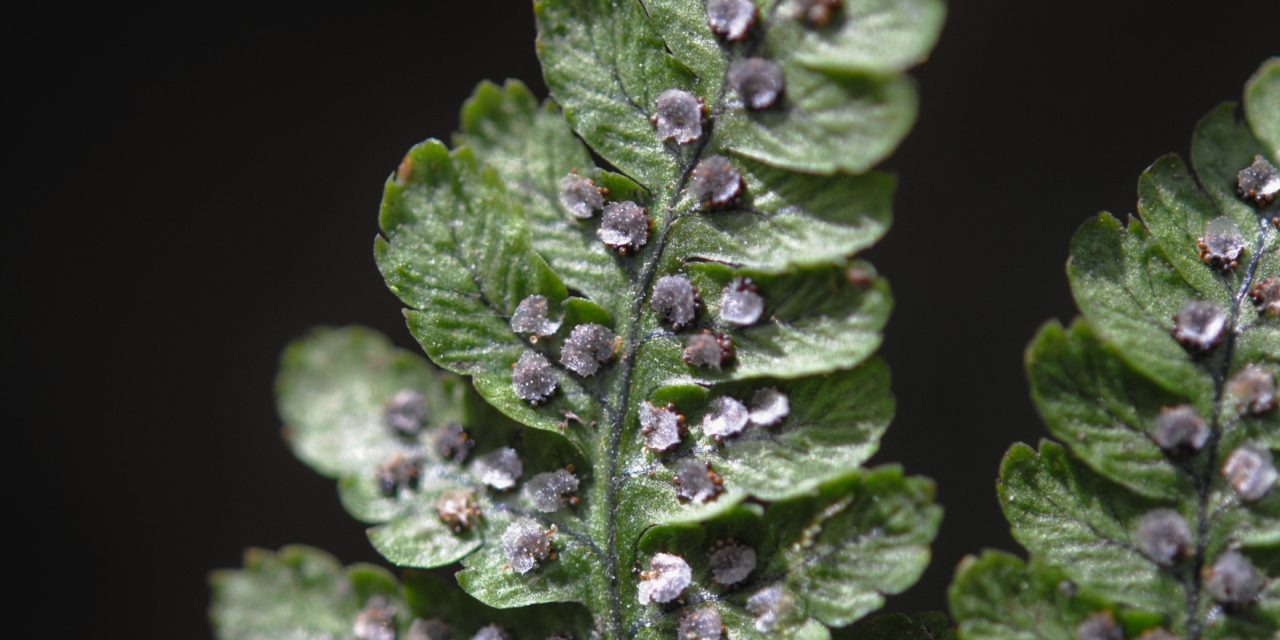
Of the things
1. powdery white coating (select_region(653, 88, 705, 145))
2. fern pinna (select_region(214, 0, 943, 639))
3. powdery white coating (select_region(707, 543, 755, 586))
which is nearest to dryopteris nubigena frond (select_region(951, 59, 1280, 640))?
fern pinna (select_region(214, 0, 943, 639))

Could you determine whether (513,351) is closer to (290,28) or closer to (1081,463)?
(1081,463)

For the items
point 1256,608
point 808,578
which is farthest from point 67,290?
point 1256,608

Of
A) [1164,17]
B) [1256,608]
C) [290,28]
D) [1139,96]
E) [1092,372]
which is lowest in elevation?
[1256,608]

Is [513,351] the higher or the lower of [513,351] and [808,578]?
the higher

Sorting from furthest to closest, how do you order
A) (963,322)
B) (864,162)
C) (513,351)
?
(963,322)
(513,351)
(864,162)

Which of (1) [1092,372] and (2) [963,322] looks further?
(2) [963,322]

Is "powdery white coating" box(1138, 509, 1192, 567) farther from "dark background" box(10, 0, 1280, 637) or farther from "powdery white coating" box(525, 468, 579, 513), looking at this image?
"dark background" box(10, 0, 1280, 637)

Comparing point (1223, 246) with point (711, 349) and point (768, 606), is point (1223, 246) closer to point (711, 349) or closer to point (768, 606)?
point (711, 349)

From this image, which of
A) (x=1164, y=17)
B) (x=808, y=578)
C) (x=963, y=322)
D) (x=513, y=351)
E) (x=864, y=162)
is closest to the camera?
(x=864, y=162)
